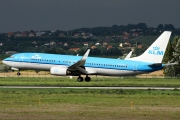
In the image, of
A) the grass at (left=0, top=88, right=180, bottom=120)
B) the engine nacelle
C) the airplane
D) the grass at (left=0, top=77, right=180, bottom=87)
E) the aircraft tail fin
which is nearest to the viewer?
the grass at (left=0, top=88, right=180, bottom=120)

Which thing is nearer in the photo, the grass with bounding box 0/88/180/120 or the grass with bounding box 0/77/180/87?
the grass with bounding box 0/88/180/120

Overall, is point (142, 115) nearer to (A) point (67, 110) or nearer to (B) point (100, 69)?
(A) point (67, 110)

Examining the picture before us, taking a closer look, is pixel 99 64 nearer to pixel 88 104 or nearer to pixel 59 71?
pixel 59 71

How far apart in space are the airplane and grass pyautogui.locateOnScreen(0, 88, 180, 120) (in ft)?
79.5

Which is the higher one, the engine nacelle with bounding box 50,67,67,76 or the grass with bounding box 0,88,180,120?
the engine nacelle with bounding box 50,67,67,76

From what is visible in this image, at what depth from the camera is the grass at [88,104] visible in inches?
1841

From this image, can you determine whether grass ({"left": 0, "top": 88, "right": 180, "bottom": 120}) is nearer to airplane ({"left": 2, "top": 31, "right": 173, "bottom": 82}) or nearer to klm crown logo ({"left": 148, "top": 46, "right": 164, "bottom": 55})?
airplane ({"left": 2, "top": 31, "right": 173, "bottom": 82})

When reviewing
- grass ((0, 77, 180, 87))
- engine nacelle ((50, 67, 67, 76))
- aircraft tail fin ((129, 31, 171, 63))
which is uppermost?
aircraft tail fin ((129, 31, 171, 63))

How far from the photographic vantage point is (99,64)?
9794cm

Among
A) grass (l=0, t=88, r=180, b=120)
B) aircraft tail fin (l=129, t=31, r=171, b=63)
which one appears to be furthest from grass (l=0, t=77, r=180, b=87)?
grass (l=0, t=88, r=180, b=120)

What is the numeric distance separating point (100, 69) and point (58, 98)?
37551mm

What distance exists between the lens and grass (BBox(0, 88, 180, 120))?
46.8 metres

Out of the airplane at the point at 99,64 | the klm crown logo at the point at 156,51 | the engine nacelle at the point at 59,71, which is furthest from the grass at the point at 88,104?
the klm crown logo at the point at 156,51

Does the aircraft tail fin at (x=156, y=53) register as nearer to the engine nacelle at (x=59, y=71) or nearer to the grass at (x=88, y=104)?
the engine nacelle at (x=59, y=71)
